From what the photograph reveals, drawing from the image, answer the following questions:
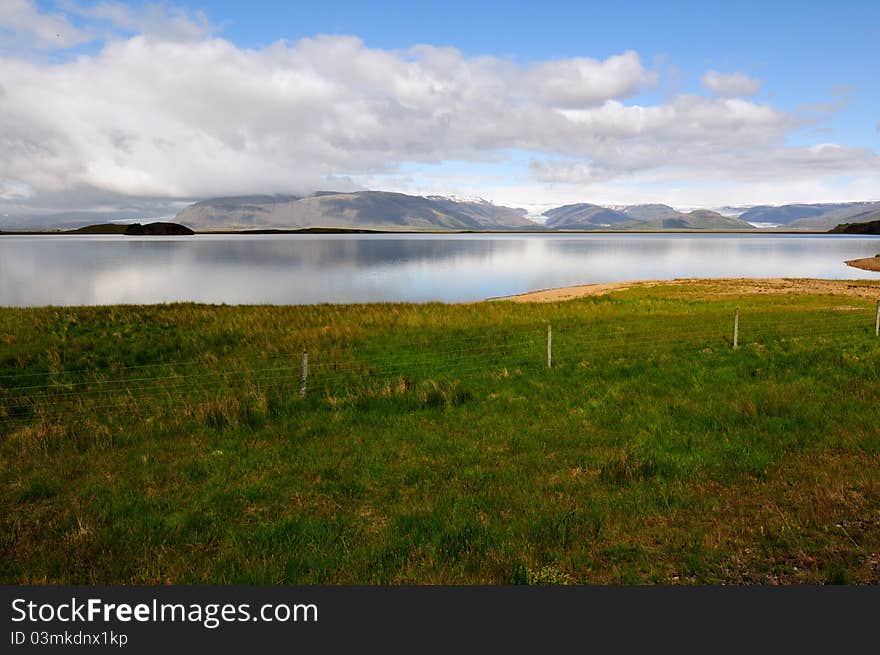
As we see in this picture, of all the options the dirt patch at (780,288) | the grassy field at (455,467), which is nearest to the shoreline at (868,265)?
the dirt patch at (780,288)

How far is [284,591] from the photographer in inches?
243

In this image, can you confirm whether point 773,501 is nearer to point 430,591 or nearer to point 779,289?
point 430,591

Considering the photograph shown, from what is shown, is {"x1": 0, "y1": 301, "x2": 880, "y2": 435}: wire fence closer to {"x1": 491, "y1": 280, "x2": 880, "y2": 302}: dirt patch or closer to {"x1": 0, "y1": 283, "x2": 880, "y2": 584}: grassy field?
{"x1": 0, "y1": 283, "x2": 880, "y2": 584}: grassy field

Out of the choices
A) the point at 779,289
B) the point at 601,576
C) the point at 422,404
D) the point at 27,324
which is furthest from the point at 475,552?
the point at 779,289

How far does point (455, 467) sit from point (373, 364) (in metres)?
12.6

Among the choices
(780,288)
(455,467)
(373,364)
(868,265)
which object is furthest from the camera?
(868,265)

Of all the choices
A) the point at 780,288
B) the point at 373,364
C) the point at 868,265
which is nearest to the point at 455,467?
the point at 373,364

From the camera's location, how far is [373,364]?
78.5 ft

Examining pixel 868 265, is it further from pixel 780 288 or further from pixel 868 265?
pixel 780 288

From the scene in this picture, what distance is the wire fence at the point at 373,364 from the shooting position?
17.9 metres

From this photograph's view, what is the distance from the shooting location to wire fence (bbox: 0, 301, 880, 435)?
17.9 meters

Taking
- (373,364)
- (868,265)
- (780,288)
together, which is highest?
(868,265)

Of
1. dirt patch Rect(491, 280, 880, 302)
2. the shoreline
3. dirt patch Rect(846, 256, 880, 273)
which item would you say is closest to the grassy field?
dirt patch Rect(491, 280, 880, 302)

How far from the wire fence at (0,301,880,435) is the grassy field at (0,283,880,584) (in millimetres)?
199
